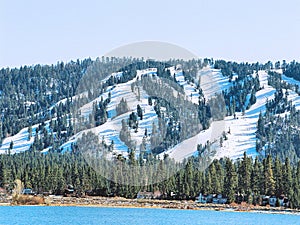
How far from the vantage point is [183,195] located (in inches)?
5217

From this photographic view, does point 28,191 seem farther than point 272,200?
Yes

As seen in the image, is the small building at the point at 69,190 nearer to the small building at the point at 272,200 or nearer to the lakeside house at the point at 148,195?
the lakeside house at the point at 148,195

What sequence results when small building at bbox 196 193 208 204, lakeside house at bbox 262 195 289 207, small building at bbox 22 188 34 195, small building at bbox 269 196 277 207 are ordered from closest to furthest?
lakeside house at bbox 262 195 289 207, small building at bbox 269 196 277 207, small building at bbox 196 193 208 204, small building at bbox 22 188 34 195

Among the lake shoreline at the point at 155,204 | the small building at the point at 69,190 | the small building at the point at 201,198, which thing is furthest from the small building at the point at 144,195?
the small building at the point at 69,190

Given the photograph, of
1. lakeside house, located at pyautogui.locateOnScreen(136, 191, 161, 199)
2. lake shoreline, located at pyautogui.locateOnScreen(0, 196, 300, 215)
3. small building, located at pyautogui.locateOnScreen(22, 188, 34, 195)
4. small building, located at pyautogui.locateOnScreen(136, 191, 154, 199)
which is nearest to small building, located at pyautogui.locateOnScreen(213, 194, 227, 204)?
lake shoreline, located at pyautogui.locateOnScreen(0, 196, 300, 215)

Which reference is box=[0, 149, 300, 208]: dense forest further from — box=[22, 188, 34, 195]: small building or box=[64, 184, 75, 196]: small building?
box=[64, 184, 75, 196]: small building

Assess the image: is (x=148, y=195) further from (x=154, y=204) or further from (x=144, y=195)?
(x=154, y=204)

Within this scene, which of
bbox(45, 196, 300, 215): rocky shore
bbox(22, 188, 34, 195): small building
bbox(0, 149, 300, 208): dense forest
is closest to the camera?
bbox(45, 196, 300, 215): rocky shore

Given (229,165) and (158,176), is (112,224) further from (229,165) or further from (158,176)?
(158,176)

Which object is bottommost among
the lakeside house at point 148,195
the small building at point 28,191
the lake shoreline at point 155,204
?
the lake shoreline at point 155,204

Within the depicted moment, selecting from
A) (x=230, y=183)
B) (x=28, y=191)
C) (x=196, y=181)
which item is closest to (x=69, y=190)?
(x=28, y=191)

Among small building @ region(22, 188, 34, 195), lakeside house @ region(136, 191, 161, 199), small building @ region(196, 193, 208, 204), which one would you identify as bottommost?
small building @ region(196, 193, 208, 204)

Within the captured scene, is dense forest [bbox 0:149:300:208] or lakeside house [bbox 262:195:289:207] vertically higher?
dense forest [bbox 0:149:300:208]

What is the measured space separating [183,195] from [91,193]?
2027cm
